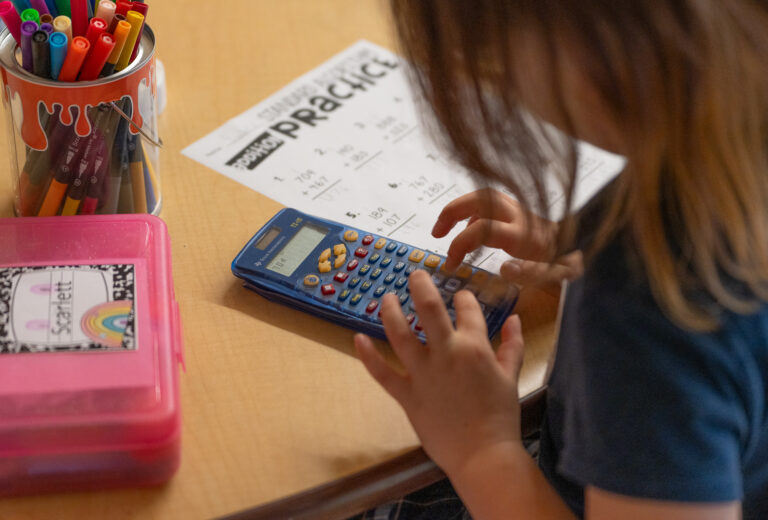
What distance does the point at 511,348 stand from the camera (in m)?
0.55

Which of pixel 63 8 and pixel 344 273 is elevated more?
pixel 63 8

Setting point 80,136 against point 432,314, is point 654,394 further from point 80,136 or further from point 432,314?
point 80,136

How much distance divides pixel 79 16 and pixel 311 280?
22 centimetres

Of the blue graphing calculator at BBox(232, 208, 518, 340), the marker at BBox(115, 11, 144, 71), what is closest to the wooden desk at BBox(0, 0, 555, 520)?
the blue graphing calculator at BBox(232, 208, 518, 340)

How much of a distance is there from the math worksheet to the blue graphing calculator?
0.11 feet

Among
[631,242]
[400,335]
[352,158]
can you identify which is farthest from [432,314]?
[352,158]

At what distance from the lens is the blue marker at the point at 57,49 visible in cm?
54

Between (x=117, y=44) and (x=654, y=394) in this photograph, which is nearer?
(x=654, y=394)

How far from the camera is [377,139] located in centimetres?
75

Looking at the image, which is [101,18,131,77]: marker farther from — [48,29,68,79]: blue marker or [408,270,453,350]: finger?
[408,270,453,350]: finger

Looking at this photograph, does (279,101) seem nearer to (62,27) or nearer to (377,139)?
(377,139)

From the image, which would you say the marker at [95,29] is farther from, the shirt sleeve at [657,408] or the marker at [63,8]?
the shirt sleeve at [657,408]

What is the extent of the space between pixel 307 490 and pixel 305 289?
14 cm

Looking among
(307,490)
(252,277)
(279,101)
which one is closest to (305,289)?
(252,277)
